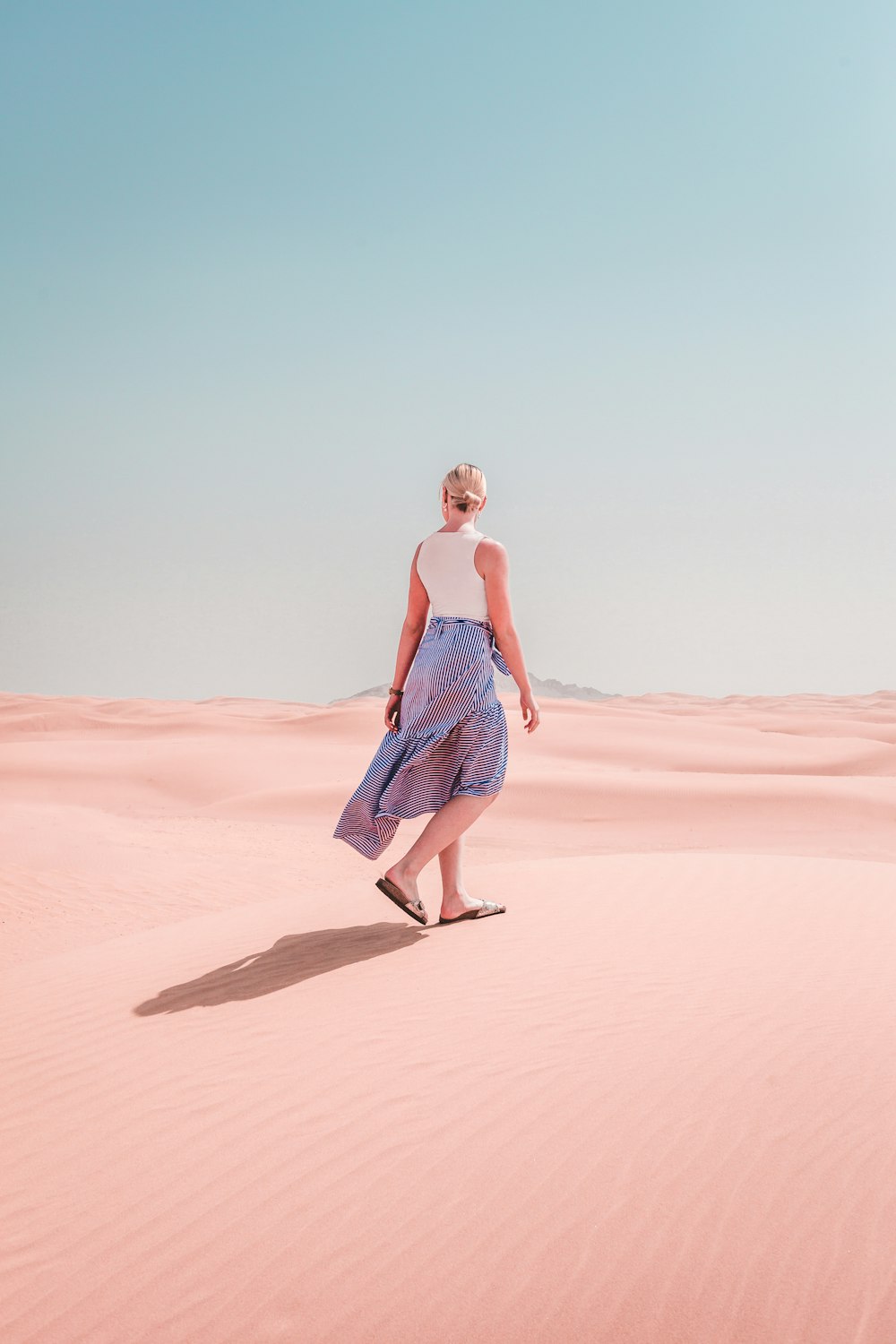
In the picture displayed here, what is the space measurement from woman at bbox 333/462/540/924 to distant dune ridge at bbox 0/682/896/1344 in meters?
0.64

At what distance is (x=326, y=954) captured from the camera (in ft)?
16.8

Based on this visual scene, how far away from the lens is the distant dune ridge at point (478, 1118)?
8.04 ft

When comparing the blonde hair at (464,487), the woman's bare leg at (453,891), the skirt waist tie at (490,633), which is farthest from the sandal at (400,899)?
the blonde hair at (464,487)

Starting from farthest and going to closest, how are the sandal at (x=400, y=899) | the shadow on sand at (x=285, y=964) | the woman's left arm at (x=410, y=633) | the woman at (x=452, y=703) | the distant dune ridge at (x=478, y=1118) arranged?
the woman's left arm at (x=410, y=633), the woman at (x=452, y=703), the sandal at (x=400, y=899), the shadow on sand at (x=285, y=964), the distant dune ridge at (x=478, y=1118)

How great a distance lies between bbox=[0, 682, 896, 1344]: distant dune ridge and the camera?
2.45 metres

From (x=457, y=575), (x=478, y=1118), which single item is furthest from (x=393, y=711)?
(x=478, y=1118)

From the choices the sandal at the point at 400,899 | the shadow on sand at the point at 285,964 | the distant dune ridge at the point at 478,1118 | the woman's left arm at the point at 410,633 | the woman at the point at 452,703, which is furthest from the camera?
the woman's left arm at the point at 410,633

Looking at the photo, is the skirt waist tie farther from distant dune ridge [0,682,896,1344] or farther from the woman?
distant dune ridge [0,682,896,1344]

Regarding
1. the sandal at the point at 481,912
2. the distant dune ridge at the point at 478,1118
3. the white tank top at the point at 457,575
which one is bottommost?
the distant dune ridge at the point at 478,1118

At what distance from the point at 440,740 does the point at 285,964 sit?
1346 millimetres

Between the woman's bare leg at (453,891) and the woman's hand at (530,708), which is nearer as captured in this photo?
the woman's hand at (530,708)

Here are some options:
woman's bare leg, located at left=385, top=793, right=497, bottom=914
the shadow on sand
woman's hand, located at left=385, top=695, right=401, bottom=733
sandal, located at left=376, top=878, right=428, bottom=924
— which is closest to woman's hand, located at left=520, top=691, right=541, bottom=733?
woman's bare leg, located at left=385, top=793, right=497, bottom=914

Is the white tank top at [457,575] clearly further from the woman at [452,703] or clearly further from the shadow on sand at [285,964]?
the shadow on sand at [285,964]

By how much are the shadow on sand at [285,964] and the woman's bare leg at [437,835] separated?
0.40m
